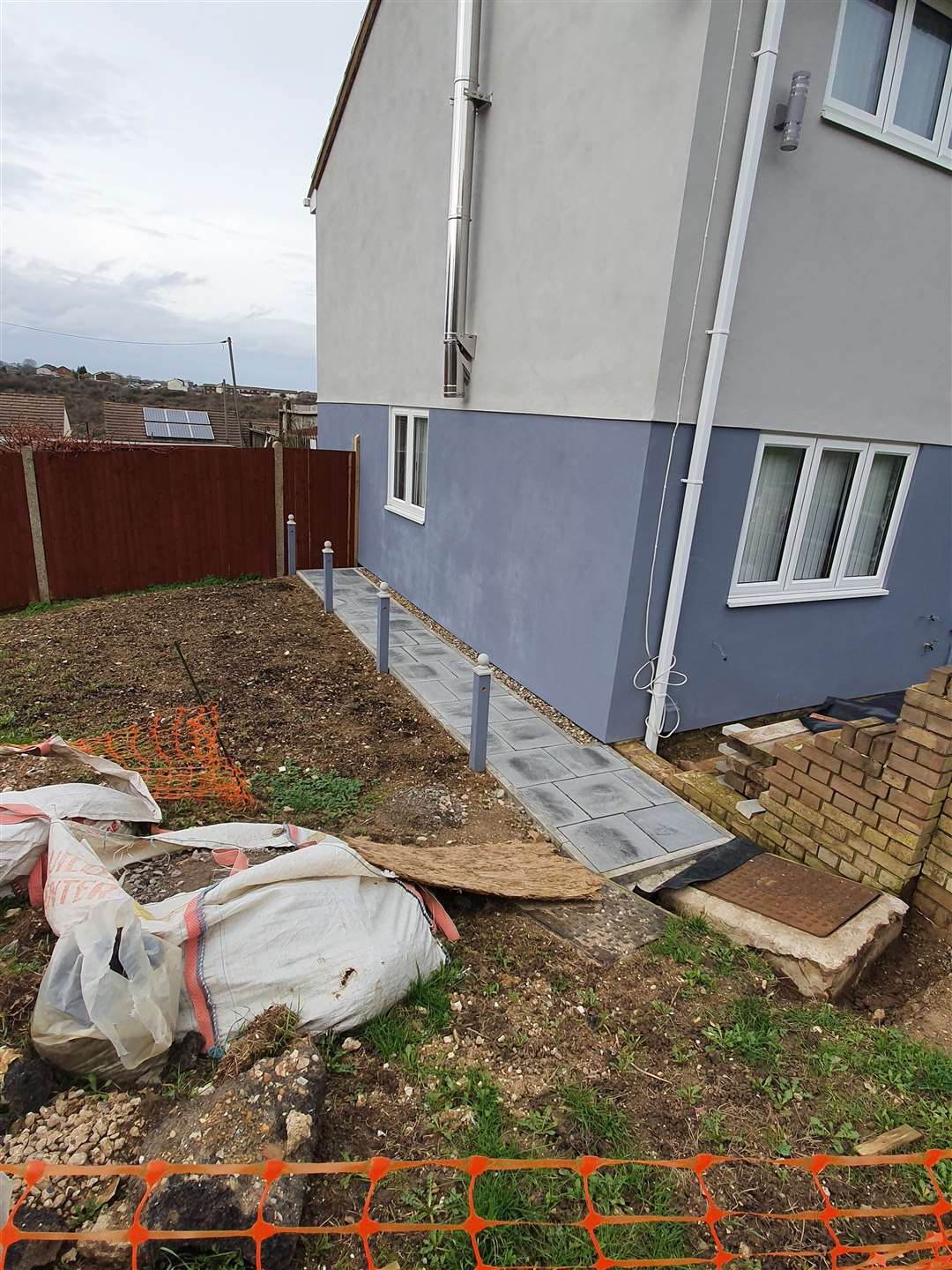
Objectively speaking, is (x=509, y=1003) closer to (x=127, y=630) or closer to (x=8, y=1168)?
(x=8, y=1168)

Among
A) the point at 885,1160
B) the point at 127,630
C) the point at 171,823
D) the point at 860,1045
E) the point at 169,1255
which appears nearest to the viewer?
the point at 169,1255

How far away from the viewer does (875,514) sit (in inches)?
239

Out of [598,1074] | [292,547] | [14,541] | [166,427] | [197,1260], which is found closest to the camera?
[197,1260]

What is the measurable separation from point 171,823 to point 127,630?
4.56 meters

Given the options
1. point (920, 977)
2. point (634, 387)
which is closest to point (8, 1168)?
point (920, 977)

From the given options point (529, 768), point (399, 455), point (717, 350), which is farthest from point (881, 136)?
point (399, 455)

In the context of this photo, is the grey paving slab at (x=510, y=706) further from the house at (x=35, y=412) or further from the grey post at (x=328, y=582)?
the house at (x=35, y=412)

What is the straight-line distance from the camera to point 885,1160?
2.01 meters

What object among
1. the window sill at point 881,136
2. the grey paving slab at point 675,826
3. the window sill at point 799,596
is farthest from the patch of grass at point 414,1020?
the window sill at point 881,136

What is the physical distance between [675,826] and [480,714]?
4.97 feet

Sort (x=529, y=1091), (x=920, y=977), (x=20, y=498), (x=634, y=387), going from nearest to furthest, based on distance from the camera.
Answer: (x=529, y=1091), (x=920, y=977), (x=634, y=387), (x=20, y=498)

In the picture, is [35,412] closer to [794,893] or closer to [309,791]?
[309,791]

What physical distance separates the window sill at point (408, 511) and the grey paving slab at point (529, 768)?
165 inches

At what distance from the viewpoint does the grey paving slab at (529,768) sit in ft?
15.7
